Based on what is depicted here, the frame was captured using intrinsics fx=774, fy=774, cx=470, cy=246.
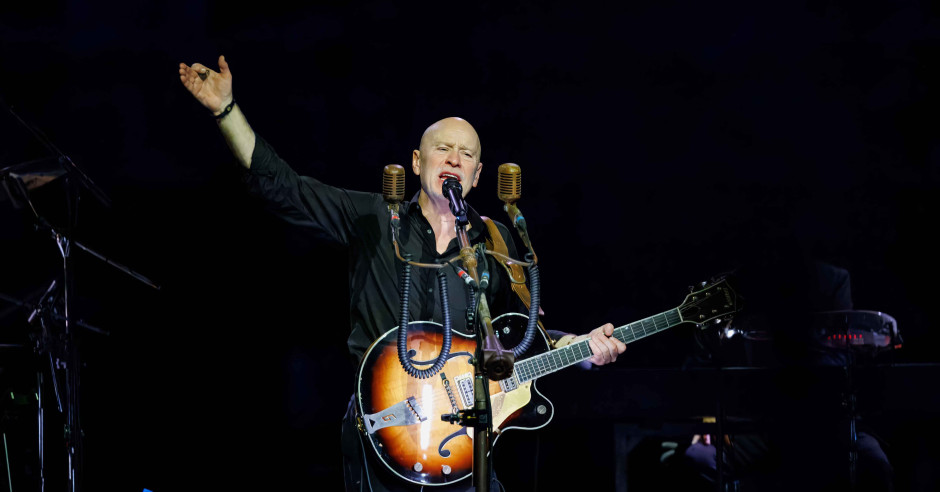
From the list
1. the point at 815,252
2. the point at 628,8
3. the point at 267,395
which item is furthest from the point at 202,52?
the point at 815,252

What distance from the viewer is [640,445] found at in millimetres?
5168

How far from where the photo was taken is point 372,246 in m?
3.14

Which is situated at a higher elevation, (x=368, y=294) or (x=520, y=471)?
(x=368, y=294)

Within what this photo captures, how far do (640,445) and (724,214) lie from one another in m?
1.63

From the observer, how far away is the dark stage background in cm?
427

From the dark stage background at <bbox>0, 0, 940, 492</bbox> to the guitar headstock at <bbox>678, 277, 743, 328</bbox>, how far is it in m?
0.99

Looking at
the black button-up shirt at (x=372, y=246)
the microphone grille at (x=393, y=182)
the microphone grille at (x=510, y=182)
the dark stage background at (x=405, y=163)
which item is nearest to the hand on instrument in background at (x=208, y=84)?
the black button-up shirt at (x=372, y=246)

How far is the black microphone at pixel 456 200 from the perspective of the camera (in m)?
2.23

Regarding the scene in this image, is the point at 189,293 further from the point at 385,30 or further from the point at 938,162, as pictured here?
the point at 938,162

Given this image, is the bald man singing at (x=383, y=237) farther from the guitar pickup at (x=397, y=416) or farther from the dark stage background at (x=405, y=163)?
the dark stage background at (x=405, y=163)

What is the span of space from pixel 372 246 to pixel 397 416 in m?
0.70

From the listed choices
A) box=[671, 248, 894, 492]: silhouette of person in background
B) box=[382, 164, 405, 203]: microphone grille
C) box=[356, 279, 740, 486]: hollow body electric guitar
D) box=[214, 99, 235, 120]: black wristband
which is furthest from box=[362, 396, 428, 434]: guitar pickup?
box=[671, 248, 894, 492]: silhouette of person in background

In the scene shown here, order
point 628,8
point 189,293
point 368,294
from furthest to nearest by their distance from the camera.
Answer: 1. point 628,8
2. point 189,293
3. point 368,294

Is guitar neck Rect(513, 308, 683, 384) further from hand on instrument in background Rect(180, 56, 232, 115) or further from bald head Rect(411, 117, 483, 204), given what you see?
hand on instrument in background Rect(180, 56, 232, 115)
